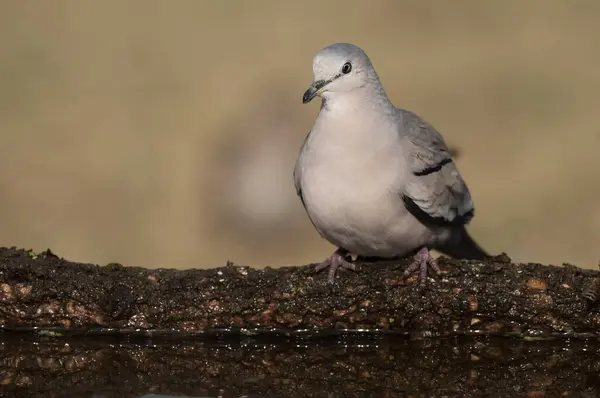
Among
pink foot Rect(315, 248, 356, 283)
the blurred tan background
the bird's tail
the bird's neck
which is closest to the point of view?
pink foot Rect(315, 248, 356, 283)

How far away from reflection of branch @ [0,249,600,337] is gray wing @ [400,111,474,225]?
1.79 feet

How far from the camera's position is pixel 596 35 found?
42.4 feet

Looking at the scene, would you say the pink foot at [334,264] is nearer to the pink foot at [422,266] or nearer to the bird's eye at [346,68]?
the pink foot at [422,266]

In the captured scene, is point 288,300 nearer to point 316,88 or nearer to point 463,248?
point 316,88

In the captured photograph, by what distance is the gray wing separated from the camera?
549 centimetres

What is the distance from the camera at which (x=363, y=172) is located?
531cm

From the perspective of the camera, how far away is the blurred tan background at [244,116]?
10156 mm

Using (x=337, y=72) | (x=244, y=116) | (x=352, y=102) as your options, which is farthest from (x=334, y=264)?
(x=244, y=116)

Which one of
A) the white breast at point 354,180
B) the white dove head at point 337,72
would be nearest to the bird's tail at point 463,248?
the white breast at point 354,180

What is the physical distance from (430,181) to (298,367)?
1443 mm

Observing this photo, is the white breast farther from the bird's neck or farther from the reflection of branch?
the reflection of branch

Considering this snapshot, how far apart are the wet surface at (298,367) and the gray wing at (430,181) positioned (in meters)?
0.81

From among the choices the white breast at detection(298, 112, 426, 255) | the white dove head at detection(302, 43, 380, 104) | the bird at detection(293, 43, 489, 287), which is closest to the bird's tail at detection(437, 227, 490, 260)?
the bird at detection(293, 43, 489, 287)

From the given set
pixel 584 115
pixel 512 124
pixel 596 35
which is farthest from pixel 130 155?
pixel 596 35
